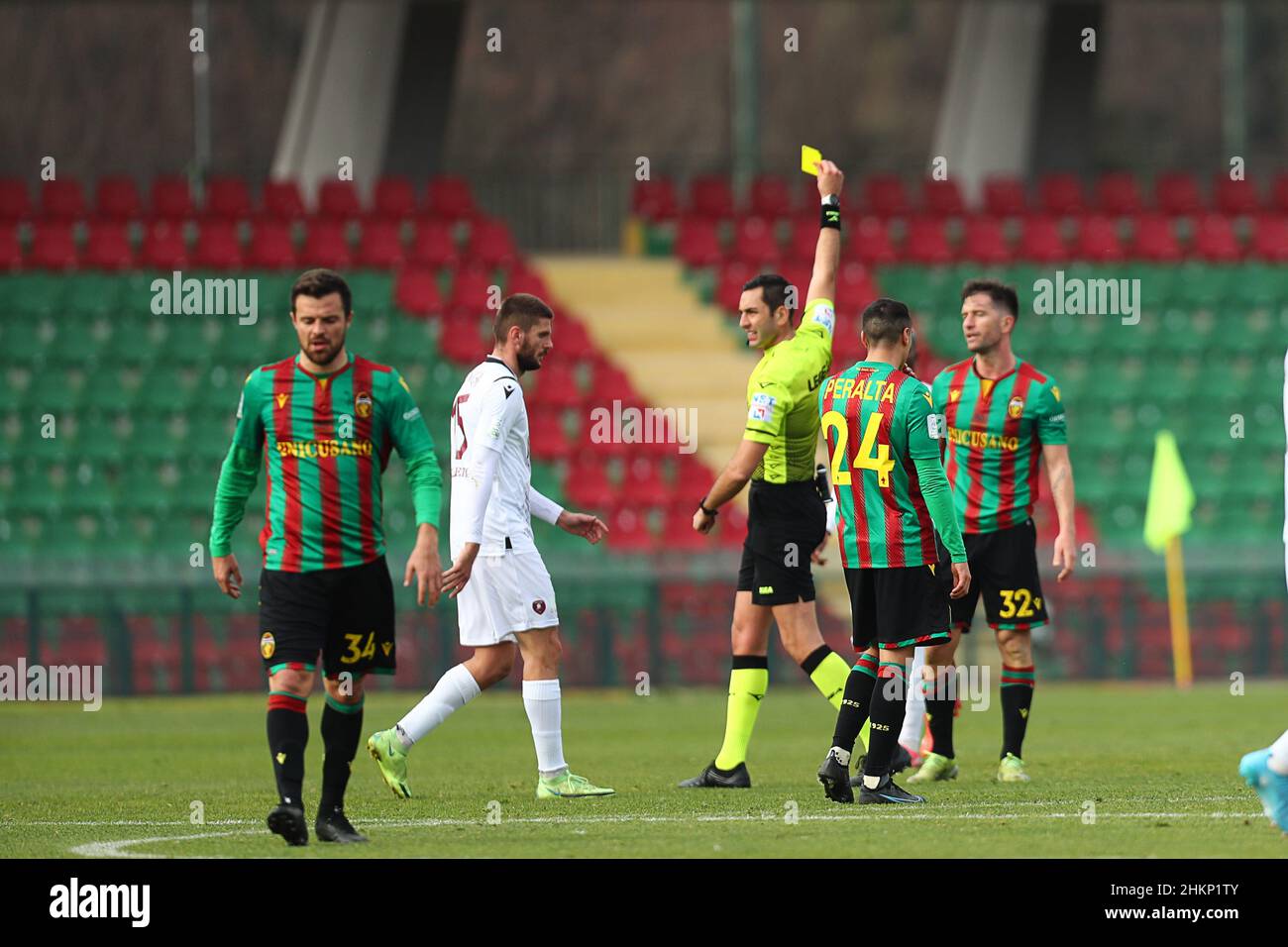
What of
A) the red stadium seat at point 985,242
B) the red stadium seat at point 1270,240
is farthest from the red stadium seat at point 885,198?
the red stadium seat at point 1270,240

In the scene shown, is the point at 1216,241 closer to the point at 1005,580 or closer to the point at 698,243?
the point at 698,243

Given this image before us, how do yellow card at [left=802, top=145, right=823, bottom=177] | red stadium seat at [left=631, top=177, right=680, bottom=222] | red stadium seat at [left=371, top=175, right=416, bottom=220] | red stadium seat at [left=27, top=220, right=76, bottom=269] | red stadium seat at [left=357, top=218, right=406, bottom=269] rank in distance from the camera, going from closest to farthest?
1. yellow card at [left=802, top=145, right=823, bottom=177]
2. red stadium seat at [left=27, top=220, right=76, bottom=269]
3. red stadium seat at [left=357, top=218, right=406, bottom=269]
4. red stadium seat at [left=371, top=175, right=416, bottom=220]
5. red stadium seat at [left=631, top=177, right=680, bottom=222]

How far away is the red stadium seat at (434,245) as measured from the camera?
23406 millimetres

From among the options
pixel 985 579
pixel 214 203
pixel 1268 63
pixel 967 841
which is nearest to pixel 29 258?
pixel 214 203

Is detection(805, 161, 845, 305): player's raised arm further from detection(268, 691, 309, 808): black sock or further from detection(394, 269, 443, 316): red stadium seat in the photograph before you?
detection(394, 269, 443, 316): red stadium seat

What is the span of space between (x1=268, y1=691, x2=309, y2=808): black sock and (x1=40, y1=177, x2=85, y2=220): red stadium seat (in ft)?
54.3

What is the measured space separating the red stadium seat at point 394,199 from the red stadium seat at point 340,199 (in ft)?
0.76

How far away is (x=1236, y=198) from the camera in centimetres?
2617

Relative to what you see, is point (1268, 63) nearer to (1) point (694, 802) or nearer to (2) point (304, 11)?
(2) point (304, 11)

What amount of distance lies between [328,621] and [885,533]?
252 centimetres

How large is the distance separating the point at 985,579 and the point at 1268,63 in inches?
1409

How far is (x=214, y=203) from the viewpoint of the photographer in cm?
2375

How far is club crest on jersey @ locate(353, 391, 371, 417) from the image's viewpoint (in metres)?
7.82

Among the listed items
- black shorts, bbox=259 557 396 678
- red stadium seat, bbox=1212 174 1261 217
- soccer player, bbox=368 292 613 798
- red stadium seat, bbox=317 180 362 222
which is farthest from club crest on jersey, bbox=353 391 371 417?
red stadium seat, bbox=1212 174 1261 217
